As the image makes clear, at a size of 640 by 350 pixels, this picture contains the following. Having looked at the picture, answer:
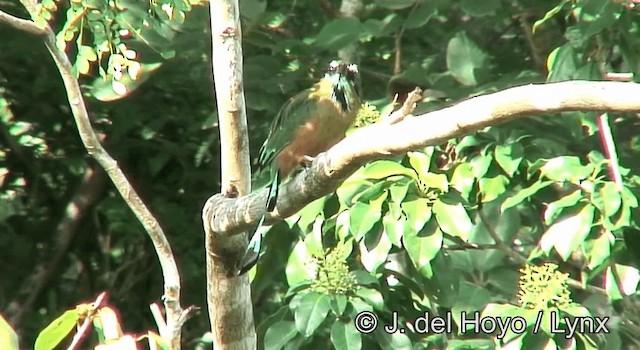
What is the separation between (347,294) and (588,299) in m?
0.89

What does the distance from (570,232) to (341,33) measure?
3.36 ft

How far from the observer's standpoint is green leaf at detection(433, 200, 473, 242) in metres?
2.59

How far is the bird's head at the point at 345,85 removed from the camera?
2996 mm

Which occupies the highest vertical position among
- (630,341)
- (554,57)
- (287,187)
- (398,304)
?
(554,57)

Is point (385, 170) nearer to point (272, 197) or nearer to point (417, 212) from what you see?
point (417, 212)

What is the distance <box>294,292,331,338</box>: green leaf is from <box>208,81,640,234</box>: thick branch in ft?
1.11

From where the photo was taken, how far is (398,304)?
3037 millimetres

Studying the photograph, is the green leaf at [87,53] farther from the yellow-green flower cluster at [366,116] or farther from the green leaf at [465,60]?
the green leaf at [465,60]

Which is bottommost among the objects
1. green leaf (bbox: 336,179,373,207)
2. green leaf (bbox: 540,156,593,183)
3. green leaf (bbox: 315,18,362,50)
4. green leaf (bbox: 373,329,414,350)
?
green leaf (bbox: 373,329,414,350)

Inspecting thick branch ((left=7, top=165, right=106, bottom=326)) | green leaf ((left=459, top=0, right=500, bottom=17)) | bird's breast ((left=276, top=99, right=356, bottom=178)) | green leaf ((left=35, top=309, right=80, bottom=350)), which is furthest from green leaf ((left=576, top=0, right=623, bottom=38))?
thick branch ((left=7, top=165, right=106, bottom=326))

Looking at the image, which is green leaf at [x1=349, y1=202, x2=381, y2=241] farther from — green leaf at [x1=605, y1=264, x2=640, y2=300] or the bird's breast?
green leaf at [x1=605, y1=264, x2=640, y2=300]

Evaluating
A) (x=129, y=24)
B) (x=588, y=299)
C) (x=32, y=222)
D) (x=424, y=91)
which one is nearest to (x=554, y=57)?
(x=424, y=91)

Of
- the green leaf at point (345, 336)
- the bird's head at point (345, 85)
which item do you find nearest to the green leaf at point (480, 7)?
the bird's head at point (345, 85)

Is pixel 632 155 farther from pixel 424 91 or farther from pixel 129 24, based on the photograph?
pixel 129 24
